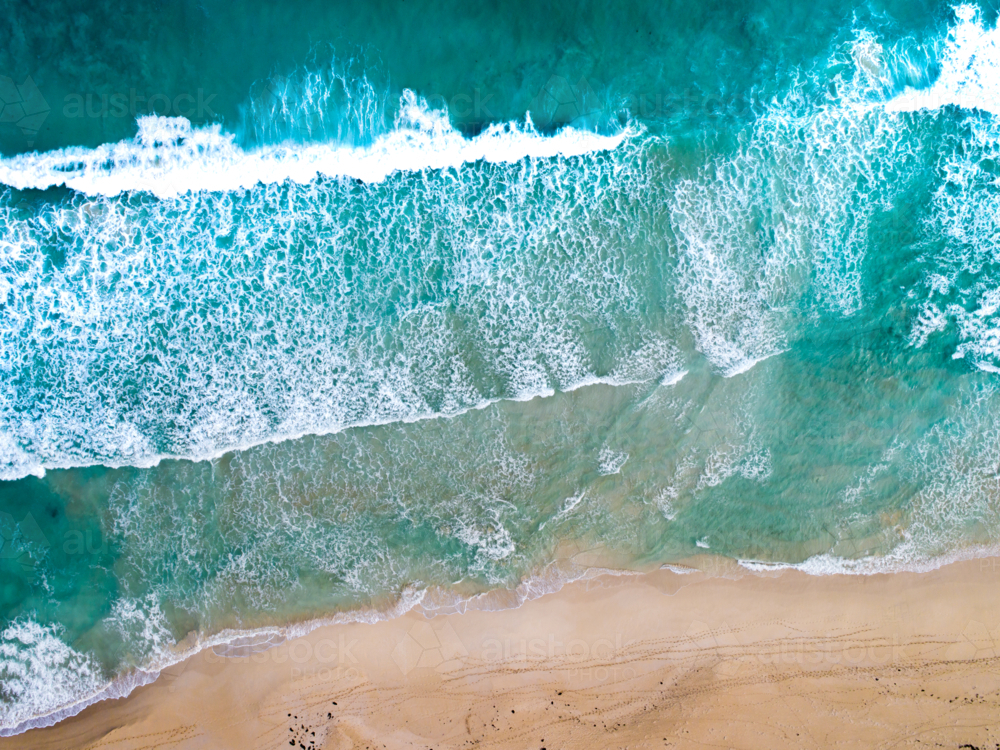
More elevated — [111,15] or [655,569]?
[111,15]

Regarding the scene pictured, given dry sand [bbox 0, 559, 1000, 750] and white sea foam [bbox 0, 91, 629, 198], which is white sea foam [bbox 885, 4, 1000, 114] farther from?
dry sand [bbox 0, 559, 1000, 750]

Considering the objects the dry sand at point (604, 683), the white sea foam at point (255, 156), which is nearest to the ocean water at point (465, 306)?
the white sea foam at point (255, 156)

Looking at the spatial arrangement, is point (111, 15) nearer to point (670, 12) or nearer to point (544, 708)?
point (670, 12)

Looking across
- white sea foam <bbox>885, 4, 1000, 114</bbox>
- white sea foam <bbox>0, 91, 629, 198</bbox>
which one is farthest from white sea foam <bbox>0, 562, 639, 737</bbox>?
white sea foam <bbox>885, 4, 1000, 114</bbox>

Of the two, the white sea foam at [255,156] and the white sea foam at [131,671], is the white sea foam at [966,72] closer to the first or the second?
the white sea foam at [255,156]

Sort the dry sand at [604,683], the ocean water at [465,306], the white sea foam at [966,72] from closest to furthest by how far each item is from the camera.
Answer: the ocean water at [465,306]
the dry sand at [604,683]
the white sea foam at [966,72]

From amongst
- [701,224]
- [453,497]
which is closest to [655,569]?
[453,497]
